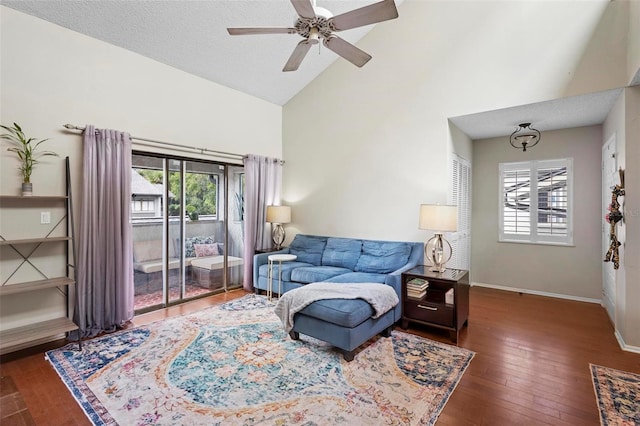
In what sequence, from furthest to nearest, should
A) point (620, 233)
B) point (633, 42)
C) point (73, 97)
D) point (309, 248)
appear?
point (309, 248), point (73, 97), point (620, 233), point (633, 42)

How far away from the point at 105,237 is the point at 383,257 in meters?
3.34

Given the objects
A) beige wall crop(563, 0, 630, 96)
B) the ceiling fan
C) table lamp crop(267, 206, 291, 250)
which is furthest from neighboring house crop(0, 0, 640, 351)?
the ceiling fan

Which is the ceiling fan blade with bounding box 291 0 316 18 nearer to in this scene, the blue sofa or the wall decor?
the blue sofa

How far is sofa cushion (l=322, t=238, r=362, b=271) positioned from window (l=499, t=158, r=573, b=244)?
102 inches

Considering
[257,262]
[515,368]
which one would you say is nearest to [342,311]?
[515,368]

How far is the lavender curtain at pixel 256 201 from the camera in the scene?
17.0 feet

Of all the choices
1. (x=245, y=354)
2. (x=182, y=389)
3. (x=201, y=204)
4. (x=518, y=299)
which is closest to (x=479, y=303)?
(x=518, y=299)

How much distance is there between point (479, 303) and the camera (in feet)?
→ 14.8

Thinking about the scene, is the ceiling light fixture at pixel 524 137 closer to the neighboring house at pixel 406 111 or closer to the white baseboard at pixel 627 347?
the neighboring house at pixel 406 111

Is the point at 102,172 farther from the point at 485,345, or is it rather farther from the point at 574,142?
the point at 574,142

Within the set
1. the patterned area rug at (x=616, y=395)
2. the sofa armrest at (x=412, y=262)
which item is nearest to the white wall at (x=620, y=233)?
the patterned area rug at (x=616, y=395)

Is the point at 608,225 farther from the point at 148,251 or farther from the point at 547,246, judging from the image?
the point at 148,251

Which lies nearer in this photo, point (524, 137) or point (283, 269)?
point (283, 269)

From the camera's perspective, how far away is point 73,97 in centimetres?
338
